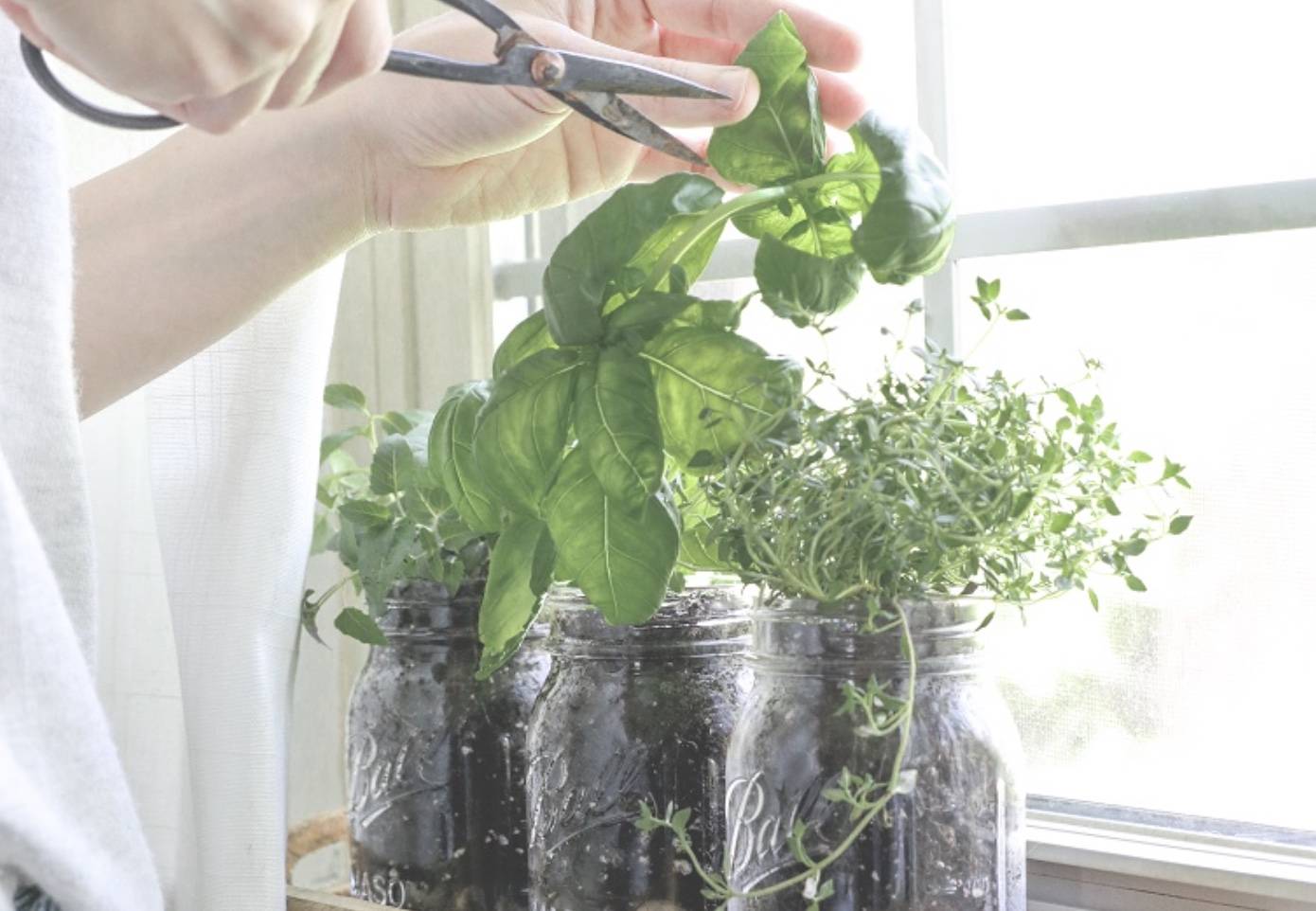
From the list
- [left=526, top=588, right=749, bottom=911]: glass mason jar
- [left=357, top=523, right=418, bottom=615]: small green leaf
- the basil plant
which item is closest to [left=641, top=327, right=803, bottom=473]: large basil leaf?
the basil plant

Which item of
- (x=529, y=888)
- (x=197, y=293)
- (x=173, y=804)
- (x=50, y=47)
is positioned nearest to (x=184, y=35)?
(x=50, y=47)

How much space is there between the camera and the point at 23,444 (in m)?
0.52

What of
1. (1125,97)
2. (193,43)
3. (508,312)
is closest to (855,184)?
(1125,97)

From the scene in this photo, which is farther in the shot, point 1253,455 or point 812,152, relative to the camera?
point 1253,455

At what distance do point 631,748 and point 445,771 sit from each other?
16 cm

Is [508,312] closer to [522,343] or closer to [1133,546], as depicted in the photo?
[522,343]

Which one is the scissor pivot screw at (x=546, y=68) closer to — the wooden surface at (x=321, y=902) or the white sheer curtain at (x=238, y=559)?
the white sheer curtain at (x=238, y=559)

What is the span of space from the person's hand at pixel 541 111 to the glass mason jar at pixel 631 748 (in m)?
0.21

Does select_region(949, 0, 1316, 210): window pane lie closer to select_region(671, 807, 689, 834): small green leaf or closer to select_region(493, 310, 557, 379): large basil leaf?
select_region(493, 310, 557, 379): large basil leaf

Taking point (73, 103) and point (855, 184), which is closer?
point (73, 103)

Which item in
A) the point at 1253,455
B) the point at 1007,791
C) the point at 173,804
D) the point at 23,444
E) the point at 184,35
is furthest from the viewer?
the point at 173,804

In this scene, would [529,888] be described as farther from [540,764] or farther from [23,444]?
[23,444]

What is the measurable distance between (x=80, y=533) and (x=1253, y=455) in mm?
561

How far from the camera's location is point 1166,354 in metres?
0.77
